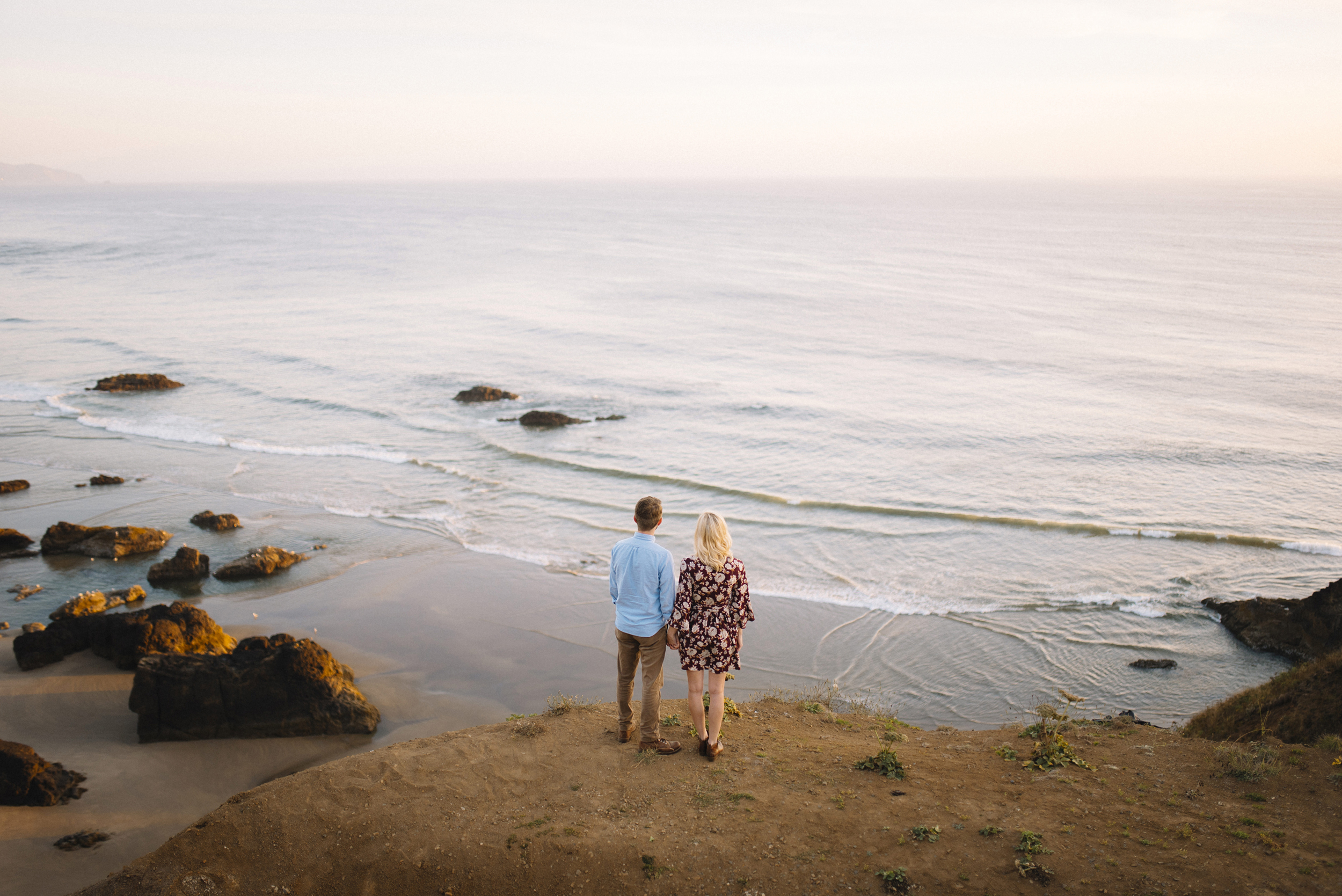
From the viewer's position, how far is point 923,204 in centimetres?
15712

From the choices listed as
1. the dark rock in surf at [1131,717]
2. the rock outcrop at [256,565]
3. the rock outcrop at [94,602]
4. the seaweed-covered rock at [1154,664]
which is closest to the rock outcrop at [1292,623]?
the seaweed-covered rock at [1154,664]

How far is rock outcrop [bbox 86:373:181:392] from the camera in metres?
27.0

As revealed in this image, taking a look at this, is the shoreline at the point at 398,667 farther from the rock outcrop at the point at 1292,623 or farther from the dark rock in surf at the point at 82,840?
the rock outcrop at the point at 1292,623

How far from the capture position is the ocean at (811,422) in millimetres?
13992

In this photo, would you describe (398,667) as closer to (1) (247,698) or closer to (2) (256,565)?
(1) (247,698)

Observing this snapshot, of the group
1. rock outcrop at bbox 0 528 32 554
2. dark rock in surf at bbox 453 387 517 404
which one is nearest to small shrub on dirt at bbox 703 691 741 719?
rock outcrop at bbox 0 528 32 554

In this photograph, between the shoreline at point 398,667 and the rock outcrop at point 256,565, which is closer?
the shoreline at point 398,667

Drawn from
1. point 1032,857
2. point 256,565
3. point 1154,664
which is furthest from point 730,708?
point 256,565

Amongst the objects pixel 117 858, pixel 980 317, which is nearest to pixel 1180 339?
pixel 980 317

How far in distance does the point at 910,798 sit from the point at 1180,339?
119 feet

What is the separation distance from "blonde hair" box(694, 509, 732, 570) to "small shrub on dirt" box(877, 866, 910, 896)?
88.3 inches

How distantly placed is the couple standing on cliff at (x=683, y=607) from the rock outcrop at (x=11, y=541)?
13.5 metres

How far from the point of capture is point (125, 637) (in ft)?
32.6

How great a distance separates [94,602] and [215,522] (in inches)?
158
